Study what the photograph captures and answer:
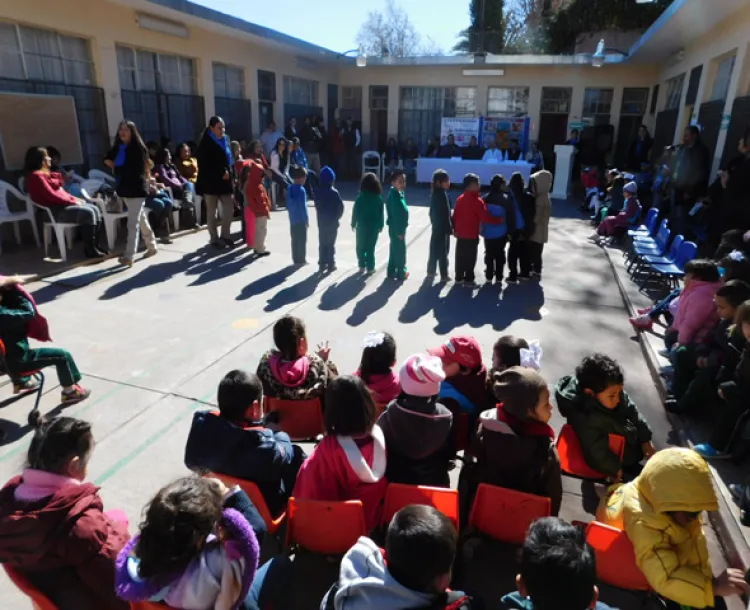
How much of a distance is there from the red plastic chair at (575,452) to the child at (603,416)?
0.03m

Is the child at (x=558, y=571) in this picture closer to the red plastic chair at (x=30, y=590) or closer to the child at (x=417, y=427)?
the child at (x=417, y=427)

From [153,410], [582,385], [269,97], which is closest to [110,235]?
[153,410]

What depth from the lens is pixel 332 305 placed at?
5934mm

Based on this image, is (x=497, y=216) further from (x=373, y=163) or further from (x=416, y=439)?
(x=373, y=163)

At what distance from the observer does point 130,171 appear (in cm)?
680

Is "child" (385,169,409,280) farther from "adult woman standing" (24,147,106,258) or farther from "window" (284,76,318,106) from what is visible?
"window" (284,76,318,106)

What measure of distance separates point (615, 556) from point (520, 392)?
713mm

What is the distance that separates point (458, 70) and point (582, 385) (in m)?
16.5

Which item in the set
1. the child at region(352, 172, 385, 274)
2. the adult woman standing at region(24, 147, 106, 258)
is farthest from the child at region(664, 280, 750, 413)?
the adult woman standing at region(24, 147, 106, 258)

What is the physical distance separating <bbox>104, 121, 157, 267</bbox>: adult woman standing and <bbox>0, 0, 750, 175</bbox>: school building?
104 inches

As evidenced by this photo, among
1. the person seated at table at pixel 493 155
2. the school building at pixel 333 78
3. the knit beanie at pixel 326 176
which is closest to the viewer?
the knit beanie at pixel 326 176

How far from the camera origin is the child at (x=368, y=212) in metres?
6.90

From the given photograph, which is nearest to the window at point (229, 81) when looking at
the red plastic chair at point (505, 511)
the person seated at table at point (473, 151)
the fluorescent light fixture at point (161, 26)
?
the fluorescent light fixture at point (161, 26)

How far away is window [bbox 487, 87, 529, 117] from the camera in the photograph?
56.4ft
